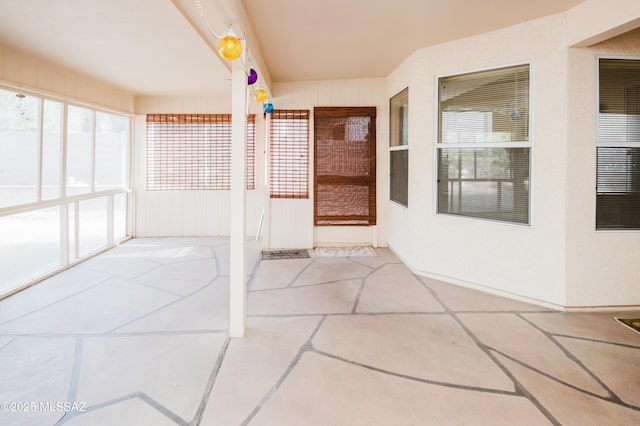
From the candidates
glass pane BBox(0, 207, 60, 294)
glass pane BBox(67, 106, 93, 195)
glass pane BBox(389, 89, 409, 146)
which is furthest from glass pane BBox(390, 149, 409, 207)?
glass pane BBox(0, 207, 60, 294)

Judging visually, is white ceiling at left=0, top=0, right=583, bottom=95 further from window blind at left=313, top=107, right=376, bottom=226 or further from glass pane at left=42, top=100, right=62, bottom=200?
window blind at left=313, top=107, right=376, bottom=226

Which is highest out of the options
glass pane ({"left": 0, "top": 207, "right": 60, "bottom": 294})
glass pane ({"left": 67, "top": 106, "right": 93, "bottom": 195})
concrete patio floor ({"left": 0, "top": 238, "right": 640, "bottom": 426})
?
glass pane ({"left": 67, "top": 106, "right": 93, "bottom": 195})

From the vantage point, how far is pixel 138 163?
6234 mm

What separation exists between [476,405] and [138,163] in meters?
6.20

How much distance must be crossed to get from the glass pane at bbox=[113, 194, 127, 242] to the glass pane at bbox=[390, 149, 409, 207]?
177 inches

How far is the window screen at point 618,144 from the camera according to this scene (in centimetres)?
307

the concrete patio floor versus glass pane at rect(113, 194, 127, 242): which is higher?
glass pane at rect(113, 194, 127, 242)

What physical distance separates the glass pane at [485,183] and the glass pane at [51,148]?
14.6 feet

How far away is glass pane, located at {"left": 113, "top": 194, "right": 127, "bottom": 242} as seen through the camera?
19.5ft

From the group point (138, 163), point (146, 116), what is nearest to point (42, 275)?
point (138, 163)

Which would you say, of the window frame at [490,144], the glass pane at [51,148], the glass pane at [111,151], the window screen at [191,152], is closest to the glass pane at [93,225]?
the glass pane at [111,151]

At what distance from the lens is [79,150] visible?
15.8 feet

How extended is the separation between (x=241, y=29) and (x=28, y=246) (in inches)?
149

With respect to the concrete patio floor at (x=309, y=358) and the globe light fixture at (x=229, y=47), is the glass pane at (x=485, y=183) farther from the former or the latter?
the globe light fixture at (x=229, y=47)
